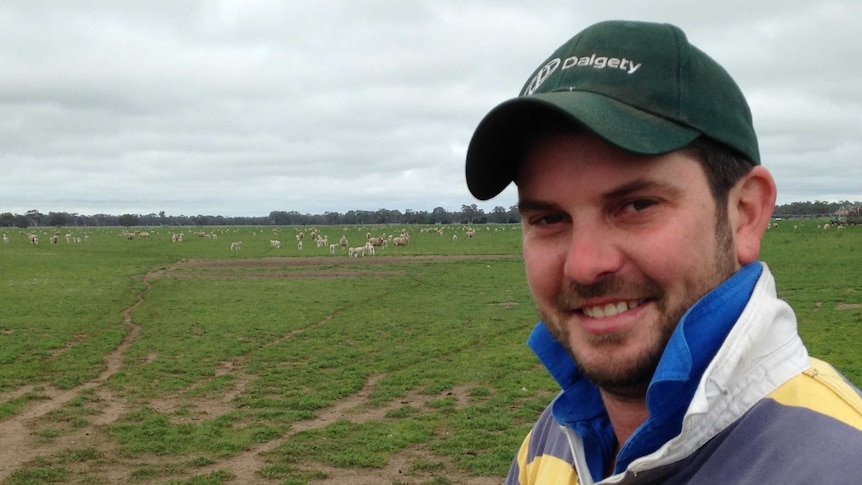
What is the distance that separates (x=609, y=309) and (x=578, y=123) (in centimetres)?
47

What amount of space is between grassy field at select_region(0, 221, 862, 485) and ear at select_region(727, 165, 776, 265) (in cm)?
700

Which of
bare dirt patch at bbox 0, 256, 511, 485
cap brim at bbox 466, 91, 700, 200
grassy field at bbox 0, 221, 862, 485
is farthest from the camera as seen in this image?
grassy field at bbox 0, 221, 862, 485

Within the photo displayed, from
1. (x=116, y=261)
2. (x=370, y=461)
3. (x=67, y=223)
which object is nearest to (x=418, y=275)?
(x=116, y=261)

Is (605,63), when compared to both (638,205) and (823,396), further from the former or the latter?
(823,396)

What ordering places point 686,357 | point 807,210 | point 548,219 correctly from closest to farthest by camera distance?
point 686,357, point 548,219, point 807,210

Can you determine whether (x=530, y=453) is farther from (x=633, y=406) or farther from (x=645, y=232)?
(x=645, y=232)

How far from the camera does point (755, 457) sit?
1.31 m

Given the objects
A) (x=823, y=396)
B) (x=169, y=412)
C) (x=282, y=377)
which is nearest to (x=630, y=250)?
(x=823, y=396)

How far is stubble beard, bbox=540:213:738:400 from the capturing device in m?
1.59

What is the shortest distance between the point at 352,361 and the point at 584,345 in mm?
13813

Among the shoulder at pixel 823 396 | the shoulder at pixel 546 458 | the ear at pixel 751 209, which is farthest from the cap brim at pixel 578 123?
the shoulder at pixel 546 458

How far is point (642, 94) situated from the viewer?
5.34 ft

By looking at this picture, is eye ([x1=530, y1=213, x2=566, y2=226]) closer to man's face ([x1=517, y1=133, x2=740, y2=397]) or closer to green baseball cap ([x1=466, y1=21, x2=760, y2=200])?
man's face ([x1=517, y1=133, x2=740, y2=397])

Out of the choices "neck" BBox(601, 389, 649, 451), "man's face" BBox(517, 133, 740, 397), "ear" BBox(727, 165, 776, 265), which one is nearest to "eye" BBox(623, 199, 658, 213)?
"man's face" BBox(517, 133, 740, 397)
